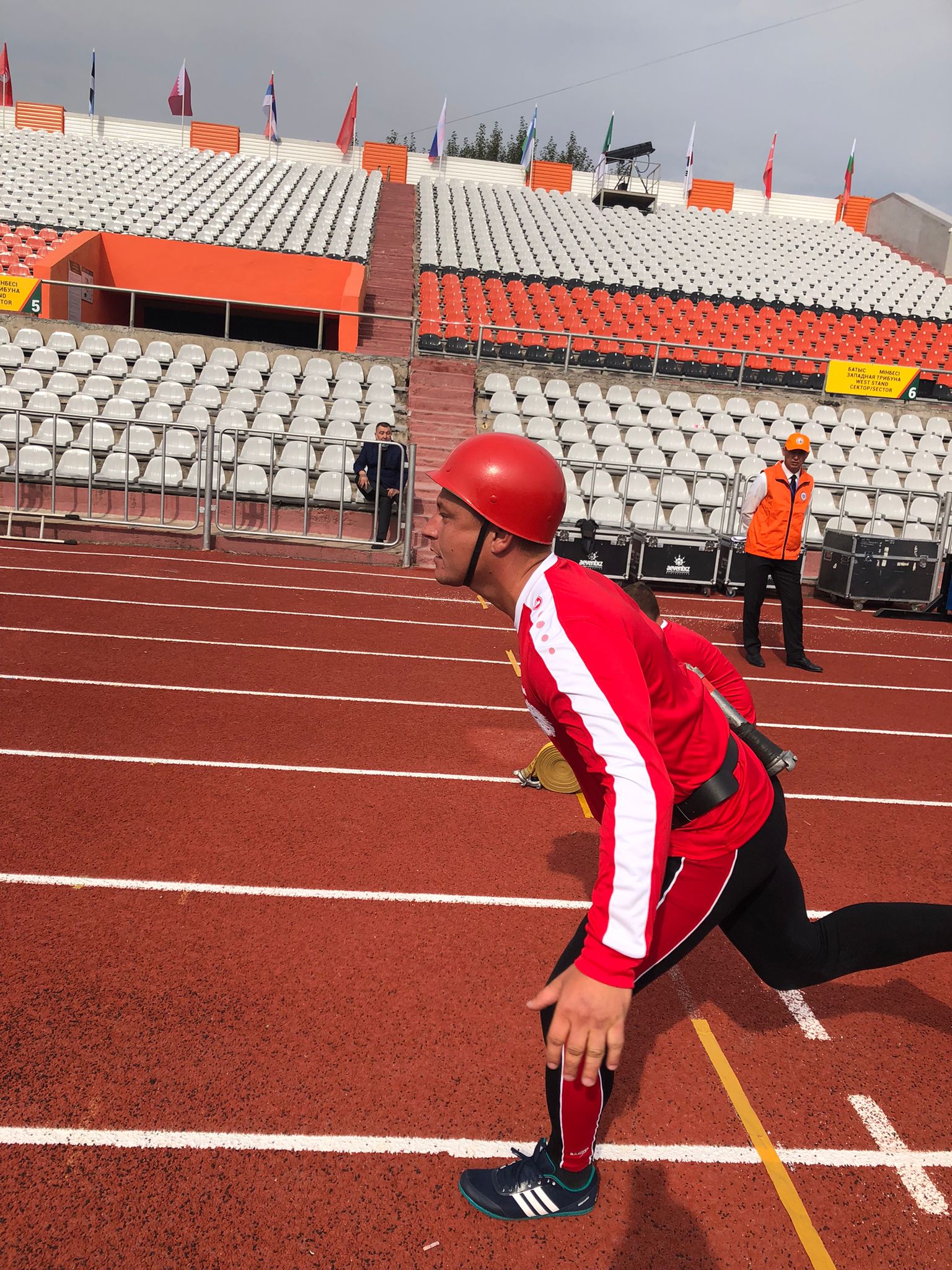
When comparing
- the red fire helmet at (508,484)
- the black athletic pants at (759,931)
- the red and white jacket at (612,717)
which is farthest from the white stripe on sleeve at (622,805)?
the black athletic pants at (759,931)

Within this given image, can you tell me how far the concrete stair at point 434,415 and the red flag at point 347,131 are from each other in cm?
2924

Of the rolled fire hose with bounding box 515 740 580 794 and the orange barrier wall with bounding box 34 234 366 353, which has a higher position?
the orange barrier wall with bounding box 34 234 366 353

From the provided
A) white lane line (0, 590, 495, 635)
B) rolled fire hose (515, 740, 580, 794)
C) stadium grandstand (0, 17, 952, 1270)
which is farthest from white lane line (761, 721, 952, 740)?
rolled fire hose (515, 740, 580, 794)

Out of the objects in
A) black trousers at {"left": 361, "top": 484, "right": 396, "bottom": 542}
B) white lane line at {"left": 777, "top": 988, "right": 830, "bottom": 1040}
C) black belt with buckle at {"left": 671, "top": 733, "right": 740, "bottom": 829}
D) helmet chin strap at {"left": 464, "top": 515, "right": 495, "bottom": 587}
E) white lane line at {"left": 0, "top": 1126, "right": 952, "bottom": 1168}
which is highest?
helmet chin strap at {"left": 464, "top": 515, "right": 495, "bottom": 587}

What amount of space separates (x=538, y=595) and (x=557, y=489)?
0.27 meters

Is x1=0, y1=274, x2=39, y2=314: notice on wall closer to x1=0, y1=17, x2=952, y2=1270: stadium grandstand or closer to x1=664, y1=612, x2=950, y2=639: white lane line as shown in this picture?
x1=0, y1=17, x2=952, y2=1270: stadium grandstand

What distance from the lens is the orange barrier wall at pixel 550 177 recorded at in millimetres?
41500

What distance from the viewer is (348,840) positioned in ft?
14.6

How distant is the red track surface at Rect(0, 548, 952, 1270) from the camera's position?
7.73 feet

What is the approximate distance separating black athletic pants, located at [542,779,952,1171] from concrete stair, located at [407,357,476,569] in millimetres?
10856

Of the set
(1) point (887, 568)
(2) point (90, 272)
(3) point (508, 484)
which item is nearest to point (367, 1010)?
(3) point (508, 484)

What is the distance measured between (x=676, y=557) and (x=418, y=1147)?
34.6 ft

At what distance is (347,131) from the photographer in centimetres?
4025

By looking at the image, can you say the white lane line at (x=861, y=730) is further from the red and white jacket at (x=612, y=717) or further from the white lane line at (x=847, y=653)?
the red and white jacket at (x=612, y=717)
